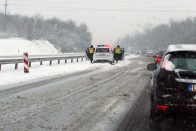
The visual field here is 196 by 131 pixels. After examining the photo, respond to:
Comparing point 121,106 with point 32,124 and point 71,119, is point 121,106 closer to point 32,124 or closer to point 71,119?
point 71,119

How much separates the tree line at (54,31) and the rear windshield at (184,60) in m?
114

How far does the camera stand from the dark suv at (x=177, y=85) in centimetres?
693

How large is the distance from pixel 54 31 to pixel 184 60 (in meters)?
129

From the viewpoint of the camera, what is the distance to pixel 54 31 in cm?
13488

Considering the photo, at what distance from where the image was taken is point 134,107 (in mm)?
9805

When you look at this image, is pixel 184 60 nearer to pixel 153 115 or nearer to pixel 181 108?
pixel 181 108

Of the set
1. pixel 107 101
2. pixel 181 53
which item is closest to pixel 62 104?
pixel 107 101

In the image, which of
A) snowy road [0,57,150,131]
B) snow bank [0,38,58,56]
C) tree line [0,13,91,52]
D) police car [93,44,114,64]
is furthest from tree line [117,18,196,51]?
snowy road [0,57,150,131]

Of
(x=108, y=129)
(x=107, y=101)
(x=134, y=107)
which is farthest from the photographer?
(x=107, y=101)

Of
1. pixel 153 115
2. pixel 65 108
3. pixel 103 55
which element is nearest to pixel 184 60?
pixel 153 115

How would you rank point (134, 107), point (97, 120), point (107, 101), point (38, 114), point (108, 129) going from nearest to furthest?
point (108, 129), point (97, 120), point (38, 114), point (134, 107), point (107, 101)

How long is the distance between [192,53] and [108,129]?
2.18m

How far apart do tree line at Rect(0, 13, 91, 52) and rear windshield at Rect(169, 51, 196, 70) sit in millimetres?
113558

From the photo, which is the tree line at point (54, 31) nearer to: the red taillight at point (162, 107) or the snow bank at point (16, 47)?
the snow bank at point (16, 47)
